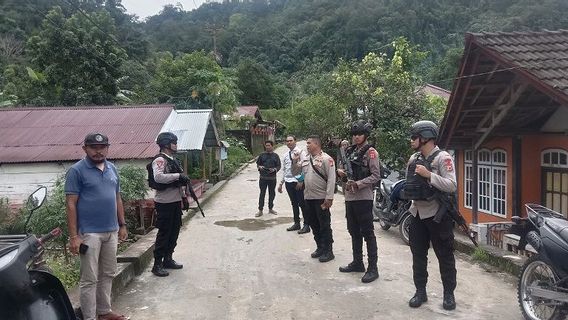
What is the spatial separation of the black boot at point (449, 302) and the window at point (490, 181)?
5.74 meters

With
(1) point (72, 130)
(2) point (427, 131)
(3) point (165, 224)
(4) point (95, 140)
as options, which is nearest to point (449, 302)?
(2) point (427, 131)

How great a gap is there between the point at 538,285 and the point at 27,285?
4033mm

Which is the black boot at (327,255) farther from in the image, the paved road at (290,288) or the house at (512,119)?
the house at (512,119)

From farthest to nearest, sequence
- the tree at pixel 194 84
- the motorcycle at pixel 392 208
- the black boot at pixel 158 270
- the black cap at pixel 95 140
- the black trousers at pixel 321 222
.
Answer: the tree at pixel 194 84
the motorcycle at pixel 392 208
the black trousers at pixel 321 222
the black boot at pixel 158 270
the black cap at pixel 95 140

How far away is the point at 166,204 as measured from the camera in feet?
20.0

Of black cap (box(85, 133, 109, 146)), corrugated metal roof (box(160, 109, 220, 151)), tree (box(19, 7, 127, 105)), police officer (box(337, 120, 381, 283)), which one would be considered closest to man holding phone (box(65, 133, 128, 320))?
black cap (box(85, 133, 109, 146))

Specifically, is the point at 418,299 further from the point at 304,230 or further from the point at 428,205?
the point at 304,230

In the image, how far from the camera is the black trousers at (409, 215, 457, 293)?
4711mm

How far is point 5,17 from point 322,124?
3063 cm

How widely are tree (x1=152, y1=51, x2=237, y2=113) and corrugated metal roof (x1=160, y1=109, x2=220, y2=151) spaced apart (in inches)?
300

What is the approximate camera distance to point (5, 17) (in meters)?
38.0

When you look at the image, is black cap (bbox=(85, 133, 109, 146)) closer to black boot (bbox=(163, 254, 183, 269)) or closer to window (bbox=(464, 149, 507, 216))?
black boot (bbox=(163, 254, 183, 269))

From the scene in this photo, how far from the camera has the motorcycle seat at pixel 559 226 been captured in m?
4.02

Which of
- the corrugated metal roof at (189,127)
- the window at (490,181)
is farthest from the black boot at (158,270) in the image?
the corrugated metal roof at (189,127)
